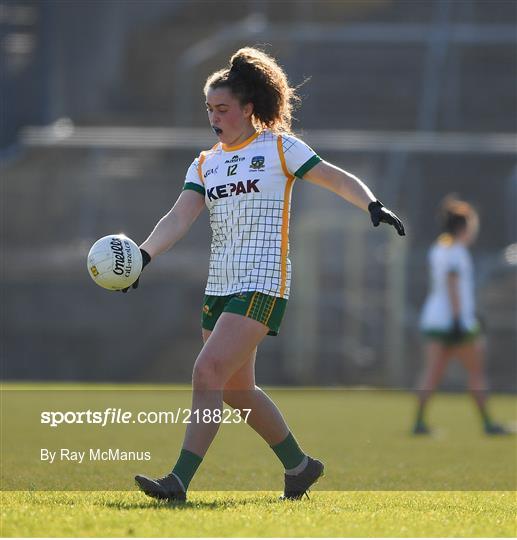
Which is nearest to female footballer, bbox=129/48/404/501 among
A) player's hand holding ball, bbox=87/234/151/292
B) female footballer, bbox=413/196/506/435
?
player's hand holding ball, bbox=87/234/151/292

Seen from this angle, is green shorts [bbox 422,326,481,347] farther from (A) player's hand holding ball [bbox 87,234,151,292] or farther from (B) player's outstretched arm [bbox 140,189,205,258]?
(A) player's hand holding ball [bbox 87,234,151,292]

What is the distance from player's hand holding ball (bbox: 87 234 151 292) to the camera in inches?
183

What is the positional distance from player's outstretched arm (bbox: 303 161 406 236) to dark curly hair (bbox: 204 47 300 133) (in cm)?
29

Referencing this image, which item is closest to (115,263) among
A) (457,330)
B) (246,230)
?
(246,230)

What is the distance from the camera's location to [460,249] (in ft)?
32.5

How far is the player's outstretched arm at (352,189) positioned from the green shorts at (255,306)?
0.47 metres

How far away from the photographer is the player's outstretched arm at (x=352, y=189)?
4523 millimetres

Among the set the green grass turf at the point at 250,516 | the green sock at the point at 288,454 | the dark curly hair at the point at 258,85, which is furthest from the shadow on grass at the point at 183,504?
the dark curly hair at the point at 258,85

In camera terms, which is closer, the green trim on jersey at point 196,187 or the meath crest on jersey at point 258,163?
the meath crest on jersey at point 258,163

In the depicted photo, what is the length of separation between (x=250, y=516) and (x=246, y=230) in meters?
1.14

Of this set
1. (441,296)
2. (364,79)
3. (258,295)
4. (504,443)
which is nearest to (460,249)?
(441,296)

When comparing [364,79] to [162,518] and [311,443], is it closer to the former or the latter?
[311,443]

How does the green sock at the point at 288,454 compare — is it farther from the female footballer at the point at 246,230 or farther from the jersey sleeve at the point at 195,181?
the jersey sleeve at the point at 195,181

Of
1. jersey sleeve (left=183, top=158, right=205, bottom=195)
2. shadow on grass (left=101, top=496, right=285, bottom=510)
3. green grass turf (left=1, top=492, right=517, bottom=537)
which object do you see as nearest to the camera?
green grass turf (left=1, top=492, right=517, bottom=537)
